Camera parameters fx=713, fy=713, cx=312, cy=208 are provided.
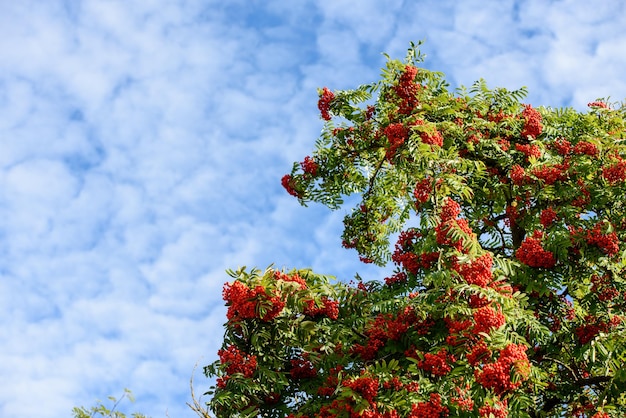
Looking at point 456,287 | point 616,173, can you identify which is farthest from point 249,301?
point 616,173

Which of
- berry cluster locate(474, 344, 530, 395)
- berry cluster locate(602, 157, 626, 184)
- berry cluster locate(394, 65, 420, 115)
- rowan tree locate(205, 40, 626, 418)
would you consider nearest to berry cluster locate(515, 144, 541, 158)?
rowan tree locate(205, 40, 626, 418)

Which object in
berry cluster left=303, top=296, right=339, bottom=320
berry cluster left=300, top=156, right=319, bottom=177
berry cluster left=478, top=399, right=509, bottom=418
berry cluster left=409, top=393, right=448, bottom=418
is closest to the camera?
berry cluster left=478, top=399, right=509, bottom=418

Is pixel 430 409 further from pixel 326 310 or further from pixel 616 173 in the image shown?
pixel 616 173

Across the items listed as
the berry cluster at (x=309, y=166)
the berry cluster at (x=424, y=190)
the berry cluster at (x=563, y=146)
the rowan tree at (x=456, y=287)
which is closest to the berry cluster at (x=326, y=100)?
the rowan tree at (x=456, y=287)

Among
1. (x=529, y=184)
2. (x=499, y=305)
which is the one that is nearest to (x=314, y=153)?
(x=529, y=184)

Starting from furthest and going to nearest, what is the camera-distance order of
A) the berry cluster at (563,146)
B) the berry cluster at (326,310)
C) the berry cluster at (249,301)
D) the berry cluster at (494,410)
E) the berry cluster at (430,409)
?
Result: 1. the berry cluster at (563,146)
2. the berry cluster at (326,310)
3. the berry cluster at (249,301)
4. the berry cluster at (430,409)
5. the berry cluster at (494,410)

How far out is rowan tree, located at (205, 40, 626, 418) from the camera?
343 inches

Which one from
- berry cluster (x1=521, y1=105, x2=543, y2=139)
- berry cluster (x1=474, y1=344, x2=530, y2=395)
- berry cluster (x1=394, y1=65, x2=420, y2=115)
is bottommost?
berry cluster (x1=474, y1=344, x2=530, y2=395)

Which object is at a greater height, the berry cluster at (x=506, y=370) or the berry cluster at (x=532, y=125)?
the berry cluster at (x=532, y=125)

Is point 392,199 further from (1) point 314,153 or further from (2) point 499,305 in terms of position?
(2) point 499,305

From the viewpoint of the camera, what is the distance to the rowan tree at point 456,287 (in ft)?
28.6

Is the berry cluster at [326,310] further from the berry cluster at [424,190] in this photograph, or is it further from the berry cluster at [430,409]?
the berry cluster at [430,409]

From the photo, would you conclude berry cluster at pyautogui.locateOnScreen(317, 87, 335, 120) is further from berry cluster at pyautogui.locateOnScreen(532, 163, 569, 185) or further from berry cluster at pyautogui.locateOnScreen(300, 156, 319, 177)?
berry cluster at pyautogui.locateOnScreen(532, 163, 569, 185)

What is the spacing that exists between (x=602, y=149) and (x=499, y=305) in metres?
4.66
